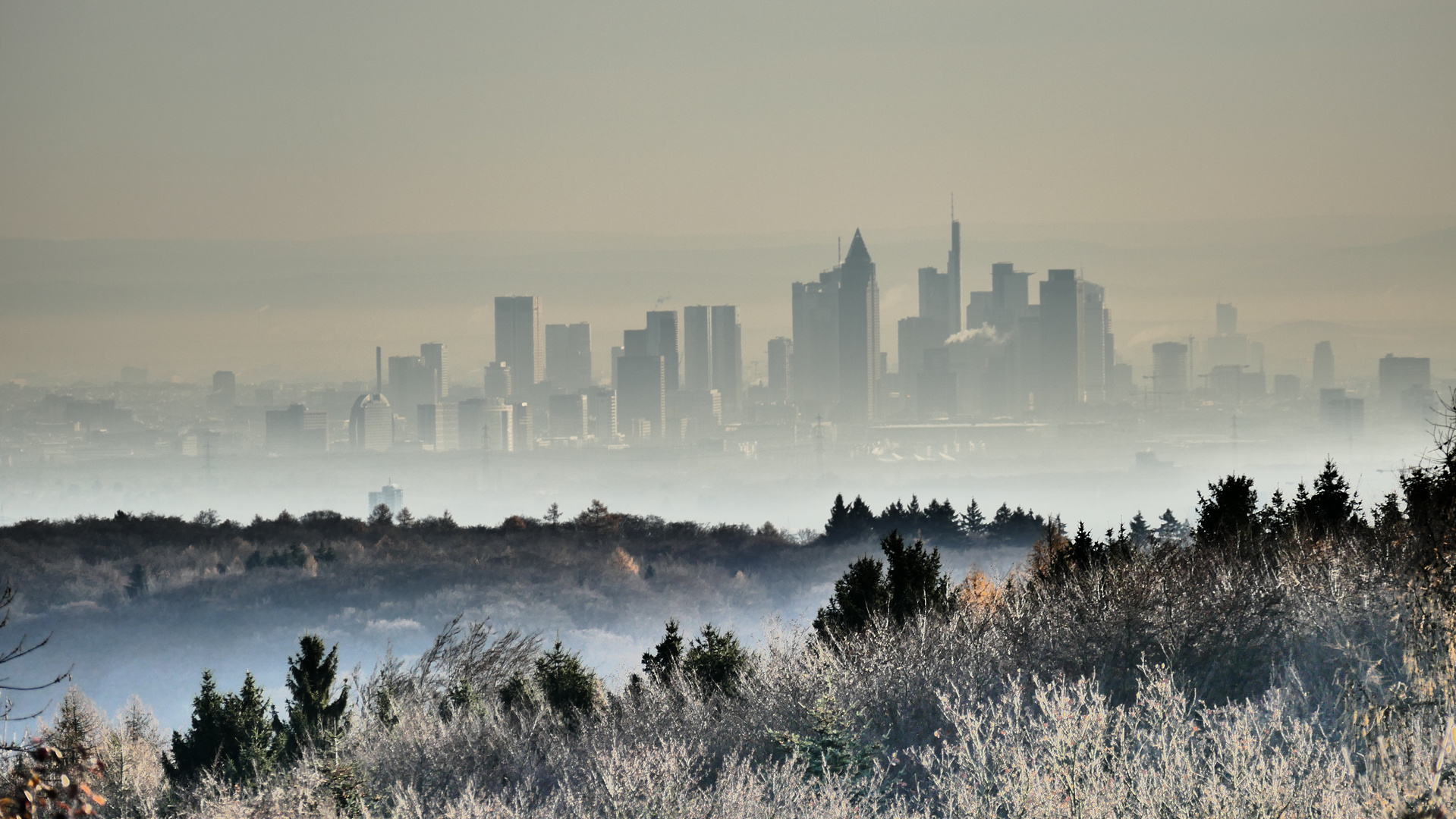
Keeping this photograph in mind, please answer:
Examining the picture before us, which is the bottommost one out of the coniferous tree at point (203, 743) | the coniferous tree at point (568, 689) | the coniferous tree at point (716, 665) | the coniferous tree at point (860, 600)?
the coniferous tree at point (203, 743)

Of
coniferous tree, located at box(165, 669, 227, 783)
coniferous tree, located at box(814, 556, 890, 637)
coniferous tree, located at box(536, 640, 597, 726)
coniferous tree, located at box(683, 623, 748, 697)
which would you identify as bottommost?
coniferous tree, located at box(165, 669, 227, 783)

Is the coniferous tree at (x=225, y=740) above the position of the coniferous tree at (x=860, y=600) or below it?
below

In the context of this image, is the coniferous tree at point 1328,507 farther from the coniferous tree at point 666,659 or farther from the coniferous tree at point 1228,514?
the coniferous tree at point 666,659

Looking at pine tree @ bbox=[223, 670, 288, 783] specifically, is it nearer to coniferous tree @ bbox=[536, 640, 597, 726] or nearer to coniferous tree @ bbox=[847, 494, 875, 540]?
coniferous tree @ bbox=[536, 640, 597, 726]

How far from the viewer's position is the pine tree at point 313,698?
52.5 metres

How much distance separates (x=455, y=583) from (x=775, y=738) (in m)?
132

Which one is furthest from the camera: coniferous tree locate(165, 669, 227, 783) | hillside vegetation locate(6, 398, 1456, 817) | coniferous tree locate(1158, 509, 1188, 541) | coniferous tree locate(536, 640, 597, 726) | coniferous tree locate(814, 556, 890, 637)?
coniferous tree locate(1158, 509, 1188, 541)

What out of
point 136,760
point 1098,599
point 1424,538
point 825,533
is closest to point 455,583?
point 825,533

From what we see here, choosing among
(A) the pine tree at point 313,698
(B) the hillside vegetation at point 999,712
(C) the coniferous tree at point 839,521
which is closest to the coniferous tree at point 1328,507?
(B) the hillside vegetation at point 999,712

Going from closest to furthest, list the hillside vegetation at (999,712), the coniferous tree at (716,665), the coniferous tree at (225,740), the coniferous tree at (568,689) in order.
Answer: the hillside vegetation at (999,712) → the coniferous tree at (716,665) → the coniferous tree at (568,689) → the coniferous tree at (225,740)

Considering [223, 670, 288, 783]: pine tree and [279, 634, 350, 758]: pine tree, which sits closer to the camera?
[223, 670, 288, 783]: pine tree

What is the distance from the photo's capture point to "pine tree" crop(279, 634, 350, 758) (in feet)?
172

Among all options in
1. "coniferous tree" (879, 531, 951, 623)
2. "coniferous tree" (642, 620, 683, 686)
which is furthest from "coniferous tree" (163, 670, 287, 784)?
"coniferous tree" (879, 531, 951, 623)

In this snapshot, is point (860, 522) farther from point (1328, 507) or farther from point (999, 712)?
point (999, 712)
